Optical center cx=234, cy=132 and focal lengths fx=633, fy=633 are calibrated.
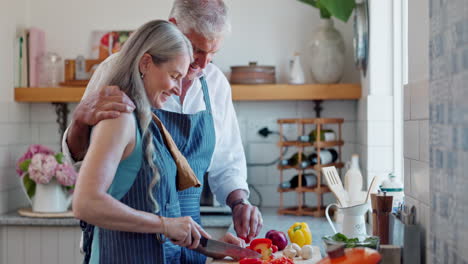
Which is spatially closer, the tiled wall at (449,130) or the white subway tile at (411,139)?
the tiled wall at (449,130)

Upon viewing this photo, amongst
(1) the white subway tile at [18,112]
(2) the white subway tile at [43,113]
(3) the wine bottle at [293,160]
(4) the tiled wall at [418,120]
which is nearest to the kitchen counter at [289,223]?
(3) the wine bottle at [293,160]

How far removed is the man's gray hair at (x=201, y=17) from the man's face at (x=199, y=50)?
13 mm

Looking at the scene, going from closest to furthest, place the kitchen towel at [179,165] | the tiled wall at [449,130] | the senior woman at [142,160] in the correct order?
the tiled wall at [449,130] → the senior woman at [142,160] → the kitchen towel at [179,165]

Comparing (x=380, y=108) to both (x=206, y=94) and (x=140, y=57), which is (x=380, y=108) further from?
(x=140, y=57)

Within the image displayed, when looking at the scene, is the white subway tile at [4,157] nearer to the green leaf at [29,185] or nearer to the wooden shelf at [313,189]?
the green leaf at [29,185]

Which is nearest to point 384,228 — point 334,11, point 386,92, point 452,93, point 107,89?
point 452,93

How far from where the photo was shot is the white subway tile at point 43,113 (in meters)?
3.75

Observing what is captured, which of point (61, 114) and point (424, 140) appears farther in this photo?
point (61, 114)

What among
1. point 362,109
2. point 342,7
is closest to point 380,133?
point 362,109

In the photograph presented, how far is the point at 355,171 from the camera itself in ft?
9.53

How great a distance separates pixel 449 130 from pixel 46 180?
248cm

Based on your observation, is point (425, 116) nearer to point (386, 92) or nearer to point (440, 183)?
point (440, 183)

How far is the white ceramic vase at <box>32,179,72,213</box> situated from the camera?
3.29 meters

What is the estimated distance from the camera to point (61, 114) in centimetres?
372
